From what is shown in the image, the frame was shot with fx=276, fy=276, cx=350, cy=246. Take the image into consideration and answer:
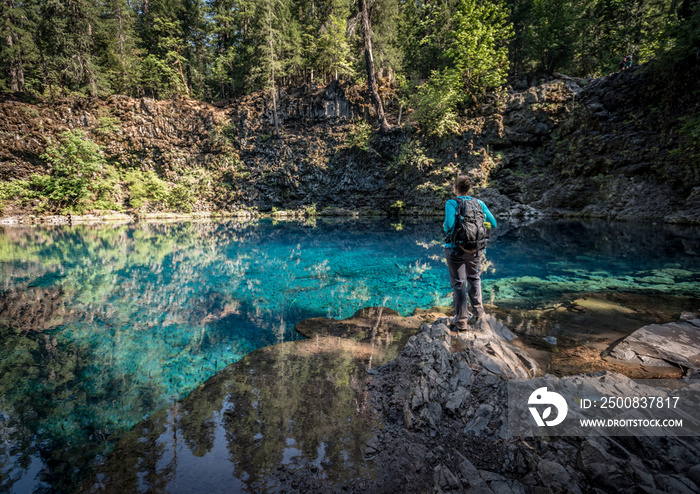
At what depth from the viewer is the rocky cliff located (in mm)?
15633

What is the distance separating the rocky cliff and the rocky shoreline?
18.4m

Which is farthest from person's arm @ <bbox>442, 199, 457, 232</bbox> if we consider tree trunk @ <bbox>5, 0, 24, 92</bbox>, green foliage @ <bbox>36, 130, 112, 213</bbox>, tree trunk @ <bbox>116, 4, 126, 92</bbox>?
tree trunk @ <bbox>5, 0, 24, 92</bbox>

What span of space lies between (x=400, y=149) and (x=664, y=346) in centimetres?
2265

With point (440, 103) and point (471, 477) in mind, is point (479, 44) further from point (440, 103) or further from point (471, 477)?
point (471, 477)

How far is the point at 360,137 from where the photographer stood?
2538 cm

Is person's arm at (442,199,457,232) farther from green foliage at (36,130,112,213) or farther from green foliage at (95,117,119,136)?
green foliage at (95,117,119,136)

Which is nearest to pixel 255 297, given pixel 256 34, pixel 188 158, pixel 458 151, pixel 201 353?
pixel 201 353

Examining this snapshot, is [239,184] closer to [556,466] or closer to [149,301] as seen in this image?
[149,301]

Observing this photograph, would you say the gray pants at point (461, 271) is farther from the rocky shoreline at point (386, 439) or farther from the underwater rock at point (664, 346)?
the underwater rock at point (664, 346)

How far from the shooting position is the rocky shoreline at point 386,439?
1.77 metres

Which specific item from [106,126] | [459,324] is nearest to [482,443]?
[459,324]

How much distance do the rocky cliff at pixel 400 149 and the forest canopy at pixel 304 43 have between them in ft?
8.71

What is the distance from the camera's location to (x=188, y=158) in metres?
28.5

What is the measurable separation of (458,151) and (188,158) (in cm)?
2612
